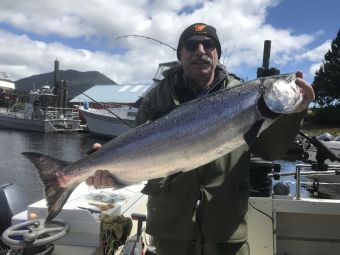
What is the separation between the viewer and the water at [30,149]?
16445 millimetres

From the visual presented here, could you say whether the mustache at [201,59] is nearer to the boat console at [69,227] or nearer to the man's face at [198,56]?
the man's face at [198,56]

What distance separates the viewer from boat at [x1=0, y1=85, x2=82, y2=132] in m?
44.1

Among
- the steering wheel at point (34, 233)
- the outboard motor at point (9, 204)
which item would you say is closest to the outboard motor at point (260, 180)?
the steering wheel at point (34, 233)

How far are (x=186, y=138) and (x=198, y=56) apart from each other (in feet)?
2.30

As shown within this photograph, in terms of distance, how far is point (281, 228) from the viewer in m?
4.96

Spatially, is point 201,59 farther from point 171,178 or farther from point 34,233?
point 34,233

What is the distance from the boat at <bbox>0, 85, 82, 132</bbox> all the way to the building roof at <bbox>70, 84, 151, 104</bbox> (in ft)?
11.5

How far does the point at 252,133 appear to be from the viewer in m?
2.89

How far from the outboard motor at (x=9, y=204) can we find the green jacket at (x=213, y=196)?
330cm

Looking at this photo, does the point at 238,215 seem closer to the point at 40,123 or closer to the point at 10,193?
the point at 10,193

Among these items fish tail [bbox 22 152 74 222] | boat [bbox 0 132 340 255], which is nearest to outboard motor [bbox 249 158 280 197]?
boat [bbox 0 132 340 255]

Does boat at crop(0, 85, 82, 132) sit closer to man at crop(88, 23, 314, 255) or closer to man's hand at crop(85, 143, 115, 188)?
man's hand at crop(85, 143, 115, 188)

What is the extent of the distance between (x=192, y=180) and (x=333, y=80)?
56757mm

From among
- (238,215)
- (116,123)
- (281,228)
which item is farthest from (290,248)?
(116,123)
